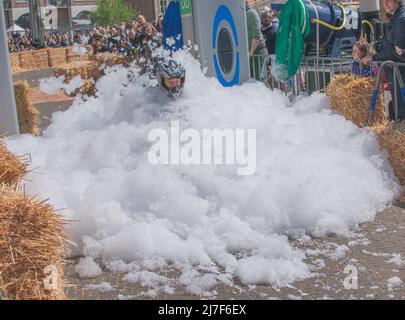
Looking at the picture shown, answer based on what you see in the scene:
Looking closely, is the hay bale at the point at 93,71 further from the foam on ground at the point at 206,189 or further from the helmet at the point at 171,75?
the helmet at the point at 171,75

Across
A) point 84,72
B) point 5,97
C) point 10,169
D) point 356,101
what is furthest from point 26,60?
point 10,169

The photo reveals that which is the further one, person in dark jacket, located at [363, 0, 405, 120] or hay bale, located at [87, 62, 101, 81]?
hay bale, located at [87, 62, 101, 81]

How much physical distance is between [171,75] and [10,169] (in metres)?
2.38

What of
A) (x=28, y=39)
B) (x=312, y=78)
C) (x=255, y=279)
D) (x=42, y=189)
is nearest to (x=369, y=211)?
(x=255, y=279)

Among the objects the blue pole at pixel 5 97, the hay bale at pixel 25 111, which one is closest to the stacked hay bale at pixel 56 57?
the hay bale at pixel 25 111

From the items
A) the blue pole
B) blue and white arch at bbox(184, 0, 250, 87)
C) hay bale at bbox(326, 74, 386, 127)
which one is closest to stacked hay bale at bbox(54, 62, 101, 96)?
blue and white arch at bbox(184, 0, 250, 87)

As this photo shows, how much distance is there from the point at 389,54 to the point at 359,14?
3.25 metres

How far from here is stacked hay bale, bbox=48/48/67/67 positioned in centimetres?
2953

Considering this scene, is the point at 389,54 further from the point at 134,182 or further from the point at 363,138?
the point at 134,182

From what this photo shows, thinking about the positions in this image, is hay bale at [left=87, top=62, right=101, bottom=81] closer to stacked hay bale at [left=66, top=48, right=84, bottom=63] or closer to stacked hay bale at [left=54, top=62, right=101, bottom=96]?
stacked hay bale at [left=54, top=62, right=101, bottom=96]

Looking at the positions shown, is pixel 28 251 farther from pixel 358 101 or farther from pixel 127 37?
pixel 127 37

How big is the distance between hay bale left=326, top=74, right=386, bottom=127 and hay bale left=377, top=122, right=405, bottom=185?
0.53 meters
